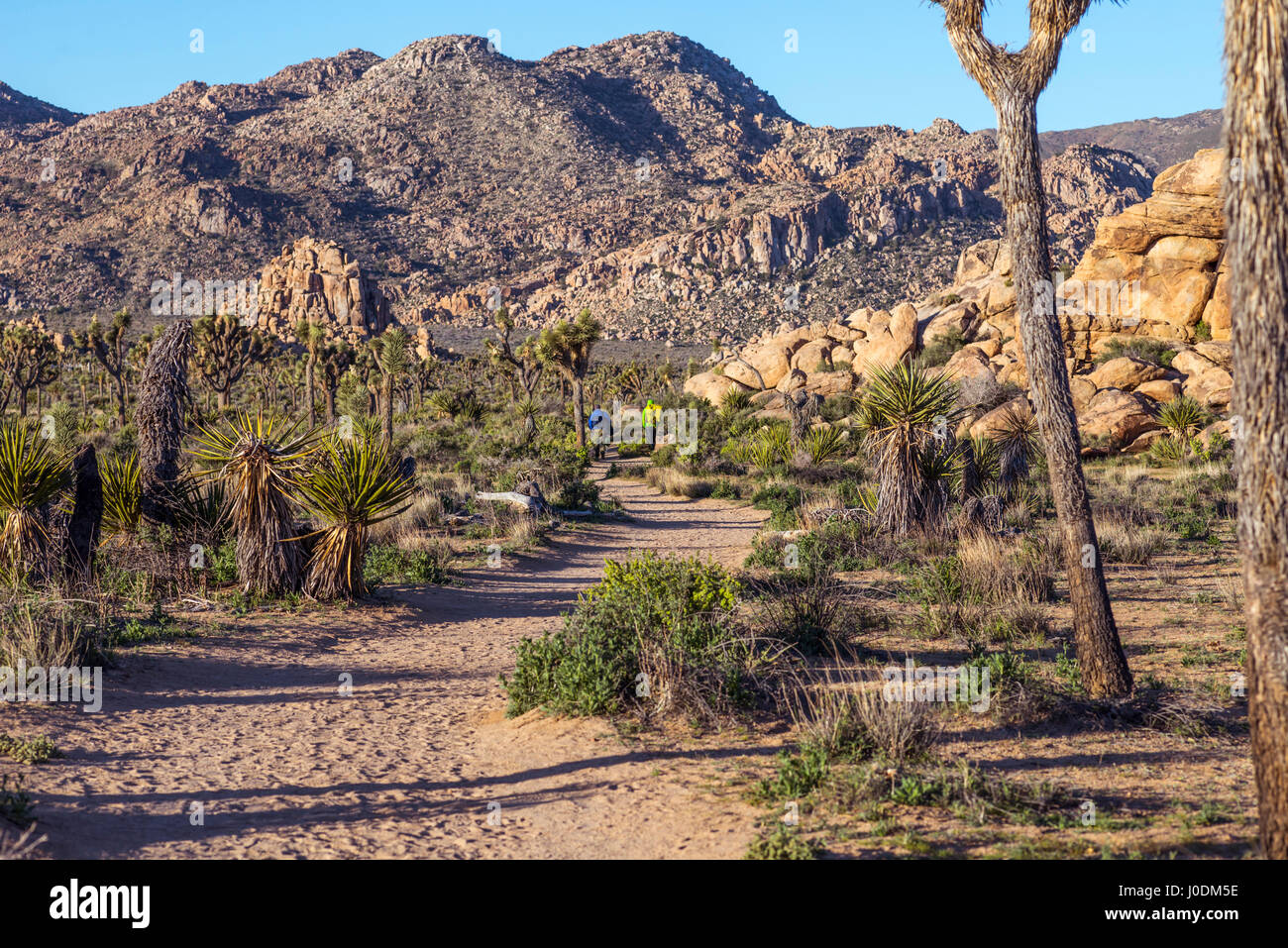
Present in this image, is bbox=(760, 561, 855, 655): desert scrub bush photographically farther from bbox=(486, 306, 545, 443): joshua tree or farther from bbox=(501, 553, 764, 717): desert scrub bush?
bbox=(486, 306, 545, 443): joshua tree

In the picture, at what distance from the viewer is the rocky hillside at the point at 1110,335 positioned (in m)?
25.9

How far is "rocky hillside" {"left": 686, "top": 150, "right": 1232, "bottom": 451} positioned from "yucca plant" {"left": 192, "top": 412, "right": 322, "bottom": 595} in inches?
575

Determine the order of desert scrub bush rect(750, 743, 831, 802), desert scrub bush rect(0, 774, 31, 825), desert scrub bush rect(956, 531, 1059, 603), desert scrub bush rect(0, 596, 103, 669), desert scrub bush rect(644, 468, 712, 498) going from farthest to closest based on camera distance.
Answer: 1. desert scrub bush rect(644, 468, 712, 498)
2. desert scrub bush rect(956, 531, 1059, 603)
3. desert scrub bush rect(0, 596, 103, 669)
4. desert scrub bush rect(750, 743, 831, 802)
5. desert scrub bush rect(0, 774, 31, 825)

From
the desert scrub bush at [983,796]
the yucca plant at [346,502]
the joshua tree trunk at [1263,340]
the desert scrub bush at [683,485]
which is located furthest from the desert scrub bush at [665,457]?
the joshua tree trunk at [1263,340]

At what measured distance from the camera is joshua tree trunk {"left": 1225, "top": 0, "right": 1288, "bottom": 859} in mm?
3389

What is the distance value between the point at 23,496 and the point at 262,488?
2.29m

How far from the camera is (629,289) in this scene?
9944cm

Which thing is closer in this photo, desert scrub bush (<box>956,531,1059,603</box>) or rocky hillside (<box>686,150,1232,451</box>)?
desert scrub bush (<box>956,531,1059,603</box>)

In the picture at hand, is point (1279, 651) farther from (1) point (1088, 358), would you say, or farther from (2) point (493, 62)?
(2) point (493, 62)

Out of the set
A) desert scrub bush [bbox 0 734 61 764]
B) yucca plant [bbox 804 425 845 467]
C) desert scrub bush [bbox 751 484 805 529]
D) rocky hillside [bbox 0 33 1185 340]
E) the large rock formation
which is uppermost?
rocky hillside [bbox 0 33 1185 340]

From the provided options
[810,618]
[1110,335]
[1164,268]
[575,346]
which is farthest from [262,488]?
[1164,268]

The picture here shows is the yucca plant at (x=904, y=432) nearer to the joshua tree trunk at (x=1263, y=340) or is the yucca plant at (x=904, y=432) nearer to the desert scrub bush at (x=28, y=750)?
the joshua tree trunk at (x=1263, y=340)

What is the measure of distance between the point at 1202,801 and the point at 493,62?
138060 mm

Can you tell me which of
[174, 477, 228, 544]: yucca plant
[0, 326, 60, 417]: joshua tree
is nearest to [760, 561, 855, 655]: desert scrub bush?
[174, 477, 228, 544]: yucca plant
